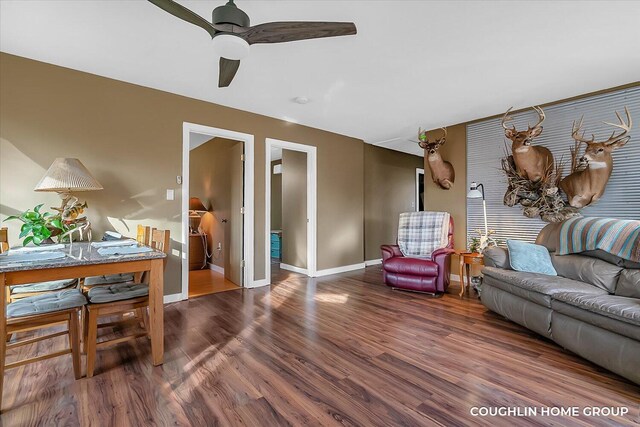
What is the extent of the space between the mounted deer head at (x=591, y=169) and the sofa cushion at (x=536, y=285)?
3.93 ft

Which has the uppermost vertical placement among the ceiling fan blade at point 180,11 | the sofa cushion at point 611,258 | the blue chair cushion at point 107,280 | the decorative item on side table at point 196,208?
the ceiling fan blade at point 180,11

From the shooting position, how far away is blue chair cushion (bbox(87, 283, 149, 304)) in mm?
1907

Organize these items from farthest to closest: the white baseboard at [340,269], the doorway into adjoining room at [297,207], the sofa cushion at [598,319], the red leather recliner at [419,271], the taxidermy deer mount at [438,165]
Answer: the white baseboard at [340,269]
the doorway into adjoining room at [297,207]
the taxidermy deer mount at [438,165]
the red leather recliner at [419,271]
the sofa cushion at [598,319]

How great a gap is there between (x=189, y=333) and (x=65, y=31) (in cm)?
266

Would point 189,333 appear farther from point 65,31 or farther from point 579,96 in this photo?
point 579,96

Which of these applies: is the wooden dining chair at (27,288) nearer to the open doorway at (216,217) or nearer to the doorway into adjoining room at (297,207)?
the open doorway at (216,217)

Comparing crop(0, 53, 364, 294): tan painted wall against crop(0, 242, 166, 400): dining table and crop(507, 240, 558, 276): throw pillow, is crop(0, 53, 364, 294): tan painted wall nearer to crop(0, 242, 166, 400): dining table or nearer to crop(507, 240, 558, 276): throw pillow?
crop(0, 242, 166, 400): dining table

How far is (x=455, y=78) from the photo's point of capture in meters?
3.02

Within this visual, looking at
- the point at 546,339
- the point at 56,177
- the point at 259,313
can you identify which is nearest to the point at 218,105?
the point at 56,177

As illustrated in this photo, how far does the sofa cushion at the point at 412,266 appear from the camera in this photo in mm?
3678

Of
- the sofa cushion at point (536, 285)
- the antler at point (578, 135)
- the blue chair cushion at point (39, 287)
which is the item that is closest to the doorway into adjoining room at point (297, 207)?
the blue chair cushion at point (39, 287)

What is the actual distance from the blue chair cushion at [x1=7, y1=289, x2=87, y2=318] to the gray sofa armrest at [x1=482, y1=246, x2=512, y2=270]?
3648 mm

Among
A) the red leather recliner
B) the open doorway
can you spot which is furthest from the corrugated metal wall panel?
the open doorway

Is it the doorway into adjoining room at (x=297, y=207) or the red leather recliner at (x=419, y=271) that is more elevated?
the doorway into adjoining room at (x=297, y=207)
